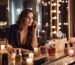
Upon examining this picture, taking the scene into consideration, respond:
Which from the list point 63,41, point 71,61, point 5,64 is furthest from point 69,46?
point 5,64

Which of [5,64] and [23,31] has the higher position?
[23,31]

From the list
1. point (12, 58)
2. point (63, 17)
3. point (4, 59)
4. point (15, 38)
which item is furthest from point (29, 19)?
point (63, 17)

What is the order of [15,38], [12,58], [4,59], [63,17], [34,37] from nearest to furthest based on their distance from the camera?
[4,59] → [12,58] → [15,38] → [34,37] → [63,17]

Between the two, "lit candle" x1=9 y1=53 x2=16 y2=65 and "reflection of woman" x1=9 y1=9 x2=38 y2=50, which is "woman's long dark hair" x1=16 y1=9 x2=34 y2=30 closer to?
"reflection of woman" x1=9 y1=9 x2=38 y2=50

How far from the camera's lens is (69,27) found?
10.5ft

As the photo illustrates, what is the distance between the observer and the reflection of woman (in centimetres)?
207

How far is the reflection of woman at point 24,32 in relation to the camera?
6.81 ft

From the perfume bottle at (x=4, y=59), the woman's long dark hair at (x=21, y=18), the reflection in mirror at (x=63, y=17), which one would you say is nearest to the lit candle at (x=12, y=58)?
the perfume bottle at (x=4, y=59)

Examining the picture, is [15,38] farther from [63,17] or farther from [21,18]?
[63,17]

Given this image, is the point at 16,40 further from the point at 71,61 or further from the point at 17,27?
the point at 71,61

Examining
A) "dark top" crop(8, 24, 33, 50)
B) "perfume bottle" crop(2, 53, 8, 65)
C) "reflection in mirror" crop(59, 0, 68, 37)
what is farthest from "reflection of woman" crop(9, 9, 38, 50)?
"reflection in mirror" crop(59, 0, 68, 37)

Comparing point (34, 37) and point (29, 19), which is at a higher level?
point (29, 19)

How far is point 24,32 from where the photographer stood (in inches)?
85.3

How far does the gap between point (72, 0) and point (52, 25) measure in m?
0.69
